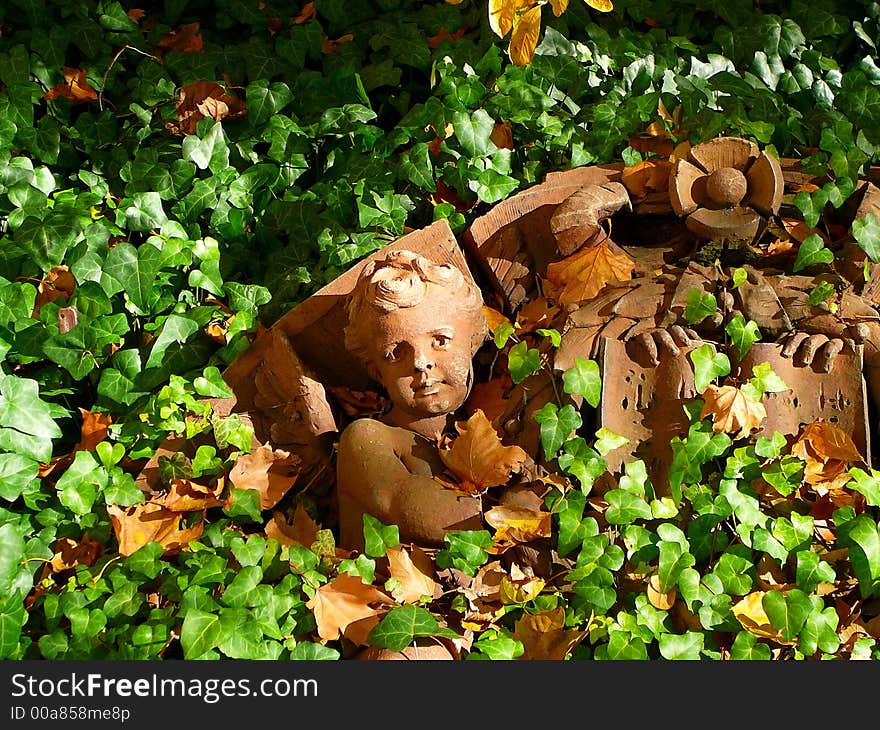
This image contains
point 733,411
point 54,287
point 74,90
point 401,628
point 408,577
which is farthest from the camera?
point 74,90

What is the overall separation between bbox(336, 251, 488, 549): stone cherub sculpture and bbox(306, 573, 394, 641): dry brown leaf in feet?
0.76

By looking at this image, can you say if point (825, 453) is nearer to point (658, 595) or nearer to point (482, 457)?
point (658, 595)

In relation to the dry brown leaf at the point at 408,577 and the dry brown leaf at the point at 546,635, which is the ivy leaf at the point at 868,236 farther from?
the dry brown leaf at the point at 408,577

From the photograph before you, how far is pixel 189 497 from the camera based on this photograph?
3.02 m

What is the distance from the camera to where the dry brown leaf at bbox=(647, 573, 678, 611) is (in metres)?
2.63

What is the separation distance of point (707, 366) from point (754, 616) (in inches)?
25.8

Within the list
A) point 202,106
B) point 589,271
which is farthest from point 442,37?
point 589,271

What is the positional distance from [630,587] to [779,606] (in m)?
0.37

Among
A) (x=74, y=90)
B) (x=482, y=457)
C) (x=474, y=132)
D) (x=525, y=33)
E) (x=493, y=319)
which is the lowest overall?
(x=482, y=457)

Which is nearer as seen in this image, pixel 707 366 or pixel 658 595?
pixel 658 595

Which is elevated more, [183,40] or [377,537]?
[183,40]

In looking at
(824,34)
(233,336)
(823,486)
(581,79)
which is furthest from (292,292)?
(824,34)

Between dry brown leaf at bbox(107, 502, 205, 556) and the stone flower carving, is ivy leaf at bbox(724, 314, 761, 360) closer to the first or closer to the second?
the stone flower carving

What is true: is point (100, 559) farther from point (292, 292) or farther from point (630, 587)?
point (630, 587)
